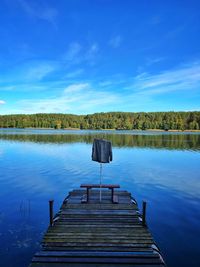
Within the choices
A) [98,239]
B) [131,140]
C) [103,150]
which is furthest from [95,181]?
[131,140]

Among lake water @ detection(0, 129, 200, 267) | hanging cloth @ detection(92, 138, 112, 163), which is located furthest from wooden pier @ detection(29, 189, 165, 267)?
hanging cloth @ detection(92, 138, 112, 163)

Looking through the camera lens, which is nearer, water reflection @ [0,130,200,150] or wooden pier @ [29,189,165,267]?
wooden pier @ [29,189,165,267]

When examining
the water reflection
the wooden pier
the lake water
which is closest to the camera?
the wooden pier

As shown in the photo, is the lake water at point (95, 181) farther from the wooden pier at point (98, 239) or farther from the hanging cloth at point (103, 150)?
the hanging cloth at point (103, 150)

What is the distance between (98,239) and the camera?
8.95 meters

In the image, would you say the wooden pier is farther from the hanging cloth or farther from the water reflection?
the water reflection

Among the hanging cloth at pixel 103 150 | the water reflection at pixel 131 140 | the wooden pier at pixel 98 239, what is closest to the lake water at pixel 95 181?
the wooden pier at pixel 98 239

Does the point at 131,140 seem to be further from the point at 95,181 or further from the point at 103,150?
the point at 103,150

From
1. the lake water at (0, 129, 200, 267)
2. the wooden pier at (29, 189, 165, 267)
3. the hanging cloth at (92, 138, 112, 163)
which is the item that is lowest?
the lake water at (0, 129, 200, 267)

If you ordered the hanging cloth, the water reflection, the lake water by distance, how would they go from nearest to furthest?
the lake water
the hanging cloth
the water reflection

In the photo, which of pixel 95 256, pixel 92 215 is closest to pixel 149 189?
pixel 92 215

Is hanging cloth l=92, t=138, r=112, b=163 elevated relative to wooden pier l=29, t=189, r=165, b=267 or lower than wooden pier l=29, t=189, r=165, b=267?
elevated

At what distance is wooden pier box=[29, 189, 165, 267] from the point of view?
744 cm

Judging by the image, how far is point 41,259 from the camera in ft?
24.6
